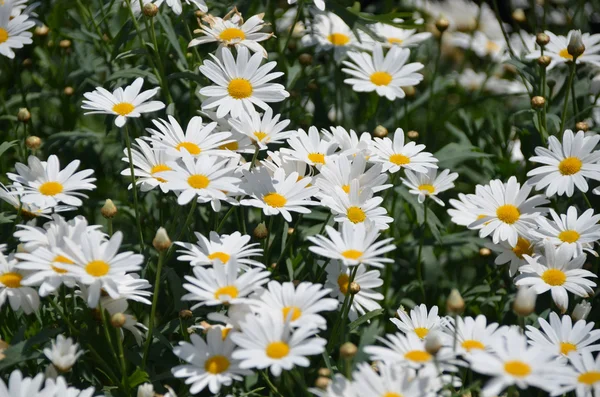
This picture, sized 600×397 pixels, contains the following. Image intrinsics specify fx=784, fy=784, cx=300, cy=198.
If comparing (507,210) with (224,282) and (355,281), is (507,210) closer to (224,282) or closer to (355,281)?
(355,281)

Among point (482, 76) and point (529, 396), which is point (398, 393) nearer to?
point (529, 396)

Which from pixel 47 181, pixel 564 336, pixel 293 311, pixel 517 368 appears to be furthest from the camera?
pixel 47 181

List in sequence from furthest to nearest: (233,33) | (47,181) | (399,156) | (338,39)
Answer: (338,39)
(233,33)
(399,156)
(47,181)

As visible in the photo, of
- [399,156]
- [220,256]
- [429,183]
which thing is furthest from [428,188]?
[220,256]

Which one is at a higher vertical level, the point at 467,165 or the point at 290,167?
the point at 290,167

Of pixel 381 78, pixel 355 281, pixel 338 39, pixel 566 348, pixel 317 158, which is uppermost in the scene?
pixel 338 39

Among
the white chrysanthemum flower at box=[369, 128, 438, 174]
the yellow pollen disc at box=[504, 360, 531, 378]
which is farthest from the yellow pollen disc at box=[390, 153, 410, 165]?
the yellow pollen disc at box=[504, 360, 531, 378]

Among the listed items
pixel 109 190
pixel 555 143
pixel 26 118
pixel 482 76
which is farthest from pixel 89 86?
pixel 482 76
